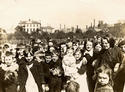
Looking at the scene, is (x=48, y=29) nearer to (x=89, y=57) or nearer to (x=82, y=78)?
(x=89, y=57)

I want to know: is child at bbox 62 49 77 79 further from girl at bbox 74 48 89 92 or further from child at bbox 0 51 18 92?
child at bbox 0 51 18 92

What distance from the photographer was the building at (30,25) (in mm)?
4188

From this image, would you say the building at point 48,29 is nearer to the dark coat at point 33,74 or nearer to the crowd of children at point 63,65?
the crowd of children at point 63,65

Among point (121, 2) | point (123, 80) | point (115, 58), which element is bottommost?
point (123, 80)

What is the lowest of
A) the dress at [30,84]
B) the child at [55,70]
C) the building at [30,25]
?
the dress at [30,84]

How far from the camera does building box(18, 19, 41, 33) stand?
419 cm

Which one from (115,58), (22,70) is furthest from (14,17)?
(115,58)

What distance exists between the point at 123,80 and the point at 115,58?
0.95ft

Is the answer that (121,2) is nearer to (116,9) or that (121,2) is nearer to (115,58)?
(116,9)

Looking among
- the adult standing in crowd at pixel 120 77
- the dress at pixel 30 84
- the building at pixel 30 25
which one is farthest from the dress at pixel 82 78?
the building at pixel 30 25

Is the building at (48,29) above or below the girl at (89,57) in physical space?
above

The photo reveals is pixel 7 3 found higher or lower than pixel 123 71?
higher

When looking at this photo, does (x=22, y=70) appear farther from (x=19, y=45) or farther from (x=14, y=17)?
(x=14, y=17)

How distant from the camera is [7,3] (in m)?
4.28
